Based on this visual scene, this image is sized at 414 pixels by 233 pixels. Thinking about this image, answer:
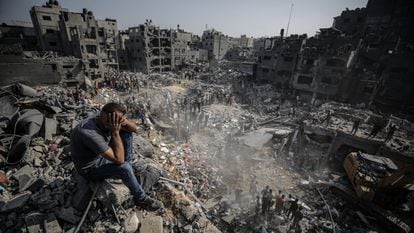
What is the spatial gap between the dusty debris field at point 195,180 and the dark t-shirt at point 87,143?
72cm

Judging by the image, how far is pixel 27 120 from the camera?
20.5ft

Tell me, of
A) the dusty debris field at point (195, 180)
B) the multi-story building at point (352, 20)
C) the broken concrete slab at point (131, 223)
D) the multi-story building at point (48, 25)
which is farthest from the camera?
the multi-story building at point (352, 20)

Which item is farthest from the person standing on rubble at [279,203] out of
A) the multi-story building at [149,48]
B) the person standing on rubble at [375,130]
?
the multi-story building at [149,48]

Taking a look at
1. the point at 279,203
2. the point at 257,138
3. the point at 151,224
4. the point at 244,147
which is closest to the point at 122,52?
the point at 257,138

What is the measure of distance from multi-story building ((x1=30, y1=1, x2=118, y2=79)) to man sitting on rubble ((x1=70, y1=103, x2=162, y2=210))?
23.7 metres

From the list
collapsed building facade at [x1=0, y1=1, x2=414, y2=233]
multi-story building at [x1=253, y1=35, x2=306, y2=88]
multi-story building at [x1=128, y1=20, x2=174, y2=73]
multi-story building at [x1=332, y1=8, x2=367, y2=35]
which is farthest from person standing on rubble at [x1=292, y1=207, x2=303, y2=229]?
multi-story building at [x1=332, y1=8, x2=367, y2=35]

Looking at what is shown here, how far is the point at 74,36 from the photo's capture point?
24.5 meters

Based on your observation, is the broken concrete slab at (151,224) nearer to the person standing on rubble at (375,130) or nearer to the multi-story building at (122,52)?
the person standing on rubble at (375,130)

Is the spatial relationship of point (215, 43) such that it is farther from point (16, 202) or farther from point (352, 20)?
point (16, 202)

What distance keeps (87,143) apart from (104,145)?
0.27 metres

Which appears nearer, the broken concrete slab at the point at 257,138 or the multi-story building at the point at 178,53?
the broken concrete slab at the point at 257,138

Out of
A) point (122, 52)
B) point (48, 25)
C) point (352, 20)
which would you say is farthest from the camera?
point (122, 52)

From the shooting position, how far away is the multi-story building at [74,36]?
24.5 m

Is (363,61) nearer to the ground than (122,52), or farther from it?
farther from it
